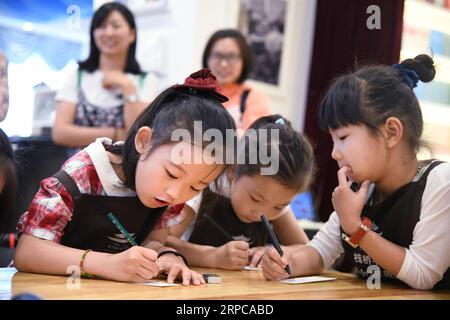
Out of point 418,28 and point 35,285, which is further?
point 418,28

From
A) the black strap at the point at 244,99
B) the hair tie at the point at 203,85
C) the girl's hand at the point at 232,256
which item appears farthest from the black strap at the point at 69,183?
the black strap at the point at 244,99

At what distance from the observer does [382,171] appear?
1.10m

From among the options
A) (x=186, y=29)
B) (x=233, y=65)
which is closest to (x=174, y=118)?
(x=233, y=65)

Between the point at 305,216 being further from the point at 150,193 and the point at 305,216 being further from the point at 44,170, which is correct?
the point at 150,193

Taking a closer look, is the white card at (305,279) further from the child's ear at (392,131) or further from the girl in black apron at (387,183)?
the child's ear at (392,131)

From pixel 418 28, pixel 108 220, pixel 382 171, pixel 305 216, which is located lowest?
pixel 305 216

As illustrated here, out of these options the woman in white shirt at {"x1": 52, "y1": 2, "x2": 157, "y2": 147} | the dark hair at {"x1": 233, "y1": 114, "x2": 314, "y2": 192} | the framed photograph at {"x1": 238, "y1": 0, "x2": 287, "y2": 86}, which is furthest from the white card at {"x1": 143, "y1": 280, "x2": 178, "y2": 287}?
the framed photograph at {"x1": 238, "y1": 0, "x2": 287, "y2": 86}

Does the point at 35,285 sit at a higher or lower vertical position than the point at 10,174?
lower

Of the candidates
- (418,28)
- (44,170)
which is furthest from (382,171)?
(418,28)

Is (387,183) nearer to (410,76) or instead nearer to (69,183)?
(410,76)

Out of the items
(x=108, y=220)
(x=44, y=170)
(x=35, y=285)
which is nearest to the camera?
(x=35, y=285)

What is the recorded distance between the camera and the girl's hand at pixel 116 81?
1876mm

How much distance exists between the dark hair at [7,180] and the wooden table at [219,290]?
151 millimetres

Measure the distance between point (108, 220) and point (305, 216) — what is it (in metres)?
1.14
